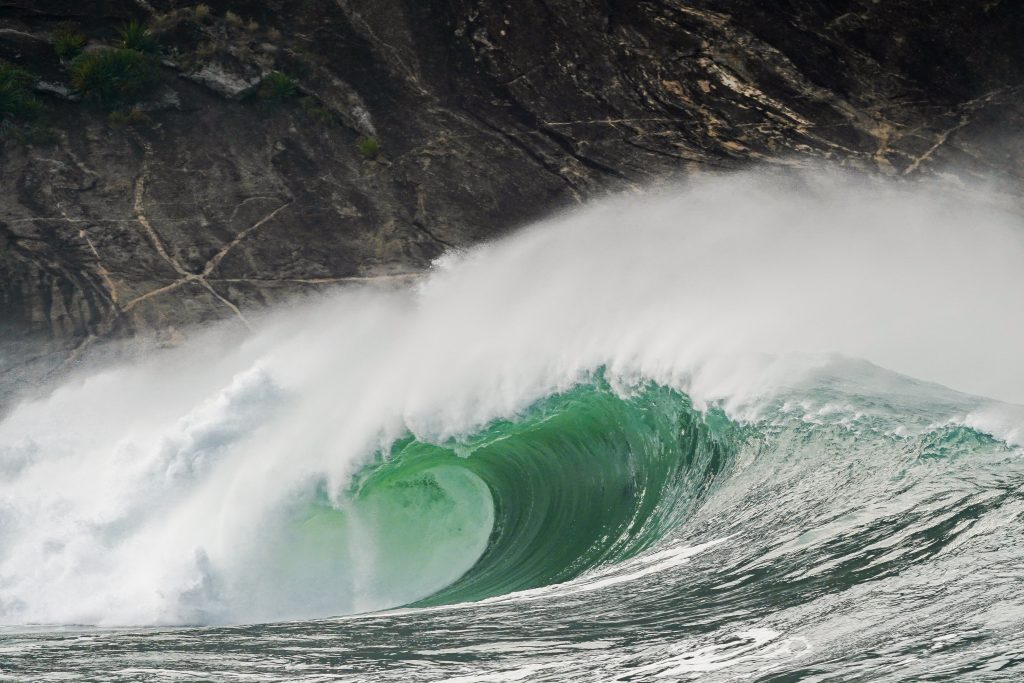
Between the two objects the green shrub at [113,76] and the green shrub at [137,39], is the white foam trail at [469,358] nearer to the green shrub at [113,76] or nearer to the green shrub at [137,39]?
the green shrub at [113,76]

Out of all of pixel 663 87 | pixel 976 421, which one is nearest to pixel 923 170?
pixel 663 87

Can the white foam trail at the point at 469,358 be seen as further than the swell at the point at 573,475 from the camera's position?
Yes

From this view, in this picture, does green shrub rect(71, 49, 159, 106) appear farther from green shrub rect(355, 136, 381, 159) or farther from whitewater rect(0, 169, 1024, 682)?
whitewater rect(0, 169, 1024, 682)

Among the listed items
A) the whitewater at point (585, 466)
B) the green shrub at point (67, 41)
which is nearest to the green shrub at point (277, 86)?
the green shrub at point (67, 41)

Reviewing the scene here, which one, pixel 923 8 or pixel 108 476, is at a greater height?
pixel 923 8

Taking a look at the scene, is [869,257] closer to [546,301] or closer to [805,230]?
[805,230]
